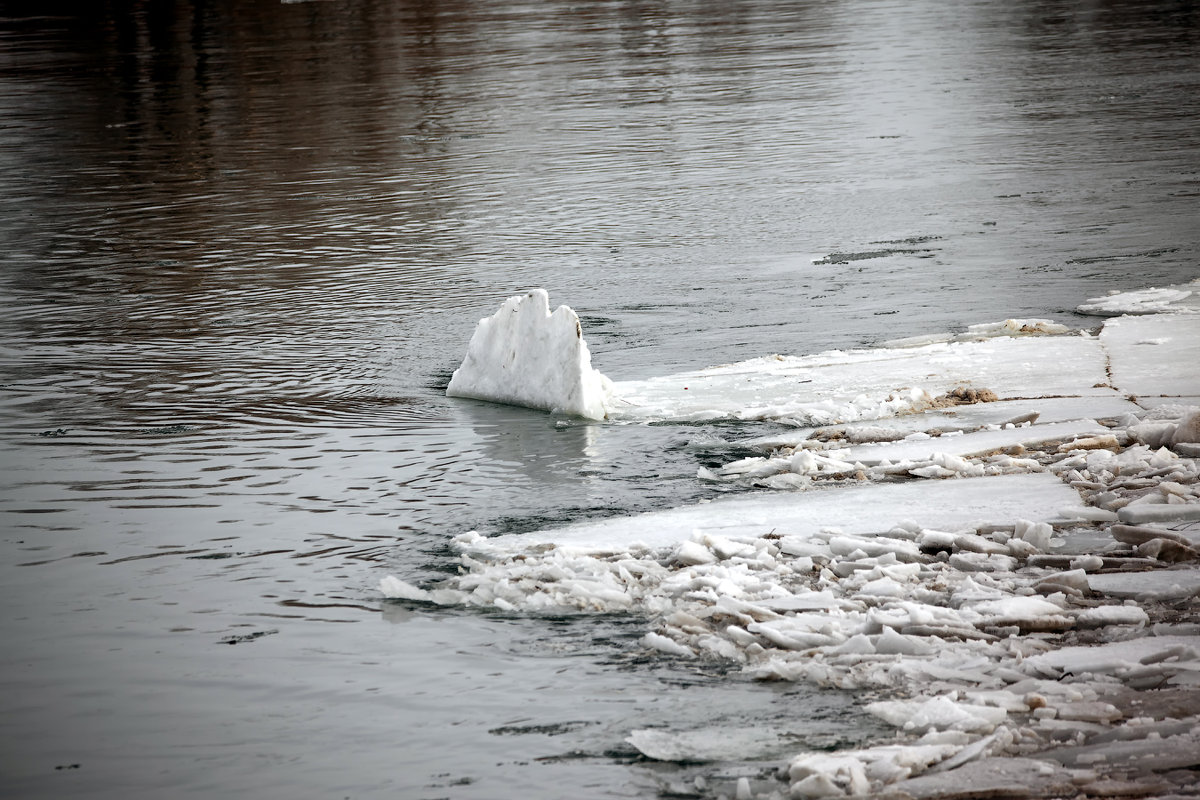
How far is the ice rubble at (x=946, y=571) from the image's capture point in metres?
4.99

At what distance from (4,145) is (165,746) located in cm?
1994

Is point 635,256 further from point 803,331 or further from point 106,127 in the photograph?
point 106,127

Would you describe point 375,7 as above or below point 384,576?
above

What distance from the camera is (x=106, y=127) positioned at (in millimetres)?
24953

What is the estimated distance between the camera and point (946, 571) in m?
6.50

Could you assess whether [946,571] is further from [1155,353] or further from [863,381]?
[1155,353]

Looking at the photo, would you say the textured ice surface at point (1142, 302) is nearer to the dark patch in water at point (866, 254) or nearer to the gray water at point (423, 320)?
the gray water at point (423, 320)

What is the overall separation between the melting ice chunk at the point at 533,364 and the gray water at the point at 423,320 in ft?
0.65

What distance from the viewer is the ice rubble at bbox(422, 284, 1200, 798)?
499 cm

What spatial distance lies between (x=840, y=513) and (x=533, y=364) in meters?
2.96

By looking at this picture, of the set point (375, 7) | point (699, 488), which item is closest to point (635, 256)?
point (699, 488)

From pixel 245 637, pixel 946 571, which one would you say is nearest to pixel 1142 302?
pixel 946 571

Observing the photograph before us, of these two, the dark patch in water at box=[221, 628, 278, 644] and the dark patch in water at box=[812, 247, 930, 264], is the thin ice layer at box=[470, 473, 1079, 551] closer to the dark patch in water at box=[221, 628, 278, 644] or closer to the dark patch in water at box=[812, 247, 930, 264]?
the dark patch in water at box=[221, 628, 278, 644]

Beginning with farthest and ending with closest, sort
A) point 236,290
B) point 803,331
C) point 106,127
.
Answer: point 106,127 < point 236,290 < point 803,331
